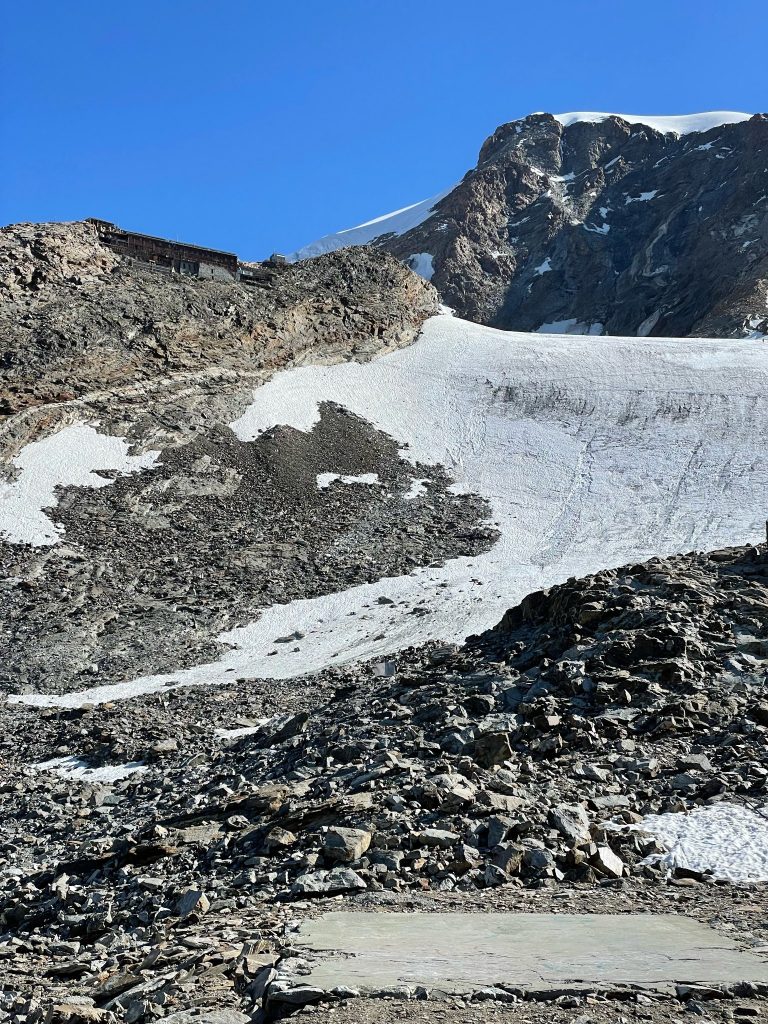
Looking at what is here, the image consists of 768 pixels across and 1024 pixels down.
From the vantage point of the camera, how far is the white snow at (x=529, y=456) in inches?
1293

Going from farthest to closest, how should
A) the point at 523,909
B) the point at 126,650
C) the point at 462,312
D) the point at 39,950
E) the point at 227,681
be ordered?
1. the point at 462,312
2. the point at 126,650
3. the point at 227,681
4. the point at 39,950
5. the point at 523,909

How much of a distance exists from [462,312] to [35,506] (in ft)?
364

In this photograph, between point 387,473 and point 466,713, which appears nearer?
point 466,713

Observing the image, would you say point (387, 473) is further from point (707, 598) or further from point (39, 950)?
point (39, 950)

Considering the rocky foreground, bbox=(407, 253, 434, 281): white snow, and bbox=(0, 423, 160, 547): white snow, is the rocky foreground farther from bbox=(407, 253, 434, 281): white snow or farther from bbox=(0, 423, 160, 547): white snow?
bbox=(407, 253, 434, 281): white snow

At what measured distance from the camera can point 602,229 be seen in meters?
153

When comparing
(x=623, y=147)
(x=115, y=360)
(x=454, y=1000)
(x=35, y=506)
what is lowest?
(x=454, y=1000)

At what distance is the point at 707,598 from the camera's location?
1864cm

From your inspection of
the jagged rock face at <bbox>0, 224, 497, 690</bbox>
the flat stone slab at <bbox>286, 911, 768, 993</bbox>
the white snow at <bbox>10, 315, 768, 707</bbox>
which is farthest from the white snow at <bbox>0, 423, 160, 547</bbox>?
the flat stone slab at <bbox>286, 911, 768, 993</bbox>

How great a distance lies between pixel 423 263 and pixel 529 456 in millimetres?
106334

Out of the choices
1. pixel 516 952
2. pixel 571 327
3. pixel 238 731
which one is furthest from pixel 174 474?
pixel 571 327

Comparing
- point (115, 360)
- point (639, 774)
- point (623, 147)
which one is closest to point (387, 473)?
point (115, 360)

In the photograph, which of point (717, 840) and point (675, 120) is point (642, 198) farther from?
point (717, 840)

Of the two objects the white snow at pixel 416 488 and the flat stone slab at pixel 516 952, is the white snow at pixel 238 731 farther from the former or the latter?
the white snow at pixel 416 488
